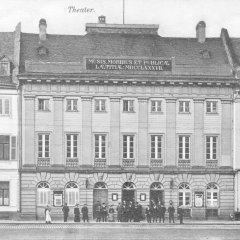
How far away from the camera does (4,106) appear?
53312 mm

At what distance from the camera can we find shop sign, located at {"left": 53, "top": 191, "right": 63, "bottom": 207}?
53000mm

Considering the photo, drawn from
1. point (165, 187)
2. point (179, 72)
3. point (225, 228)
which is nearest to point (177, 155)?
point (165, 187)

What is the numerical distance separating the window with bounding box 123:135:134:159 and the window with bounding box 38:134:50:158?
18.2ft

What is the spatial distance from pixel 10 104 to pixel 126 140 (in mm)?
8831

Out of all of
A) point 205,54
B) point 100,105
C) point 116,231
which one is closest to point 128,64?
point 100,105

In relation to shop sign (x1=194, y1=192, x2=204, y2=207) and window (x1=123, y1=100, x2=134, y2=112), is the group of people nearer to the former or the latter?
shop sign (x1=194, y1=192, x2=204, y2=207)

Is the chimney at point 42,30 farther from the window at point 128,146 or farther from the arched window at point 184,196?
the arched window at point 184,196

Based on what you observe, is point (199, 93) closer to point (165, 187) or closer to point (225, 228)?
point (165, 187)

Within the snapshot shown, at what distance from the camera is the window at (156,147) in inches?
2131

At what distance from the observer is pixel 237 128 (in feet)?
178

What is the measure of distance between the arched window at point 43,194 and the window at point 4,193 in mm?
2252

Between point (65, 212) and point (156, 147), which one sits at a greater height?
point (156, 147)

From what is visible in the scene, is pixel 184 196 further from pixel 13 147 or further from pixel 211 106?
pixel 13 147

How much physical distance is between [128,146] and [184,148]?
13.6 feet
